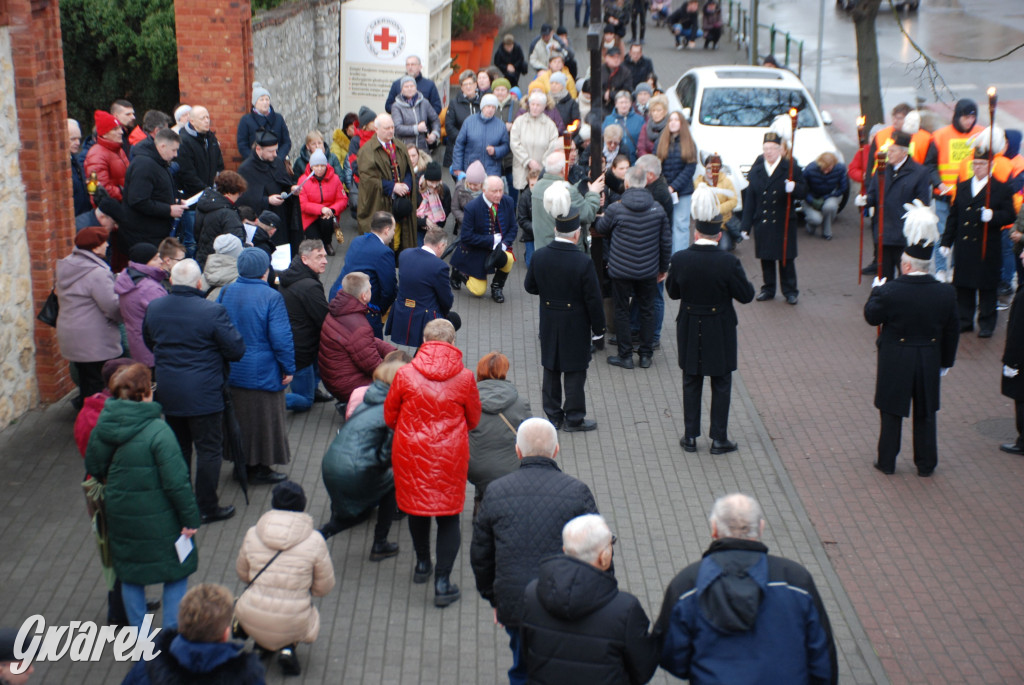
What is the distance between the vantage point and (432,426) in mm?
6535

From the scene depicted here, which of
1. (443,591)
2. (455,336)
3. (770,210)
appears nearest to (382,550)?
(443,591)

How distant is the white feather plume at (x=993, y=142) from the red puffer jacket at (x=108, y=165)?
8.26 m

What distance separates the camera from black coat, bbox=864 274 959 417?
27.7 feet

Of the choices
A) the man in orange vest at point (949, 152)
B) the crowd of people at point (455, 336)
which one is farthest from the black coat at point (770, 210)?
the man in orange vest at point (949, 152)

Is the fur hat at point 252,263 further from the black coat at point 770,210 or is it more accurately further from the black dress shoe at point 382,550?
the black coat at point 770,210

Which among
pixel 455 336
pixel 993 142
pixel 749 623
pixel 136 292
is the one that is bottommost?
pixel 749 623

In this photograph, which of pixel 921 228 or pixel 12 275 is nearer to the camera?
pixel 921 228

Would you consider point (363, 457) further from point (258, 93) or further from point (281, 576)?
point (258, 93)

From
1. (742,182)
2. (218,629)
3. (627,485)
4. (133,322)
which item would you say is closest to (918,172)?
(742,182)

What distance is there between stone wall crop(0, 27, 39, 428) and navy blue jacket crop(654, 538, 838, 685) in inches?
265

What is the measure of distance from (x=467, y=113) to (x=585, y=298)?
8.01 m

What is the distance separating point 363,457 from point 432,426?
76 centimetres

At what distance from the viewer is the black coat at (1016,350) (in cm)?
904

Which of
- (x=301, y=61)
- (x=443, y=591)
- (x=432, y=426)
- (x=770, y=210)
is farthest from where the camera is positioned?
(x=301, y=61)
